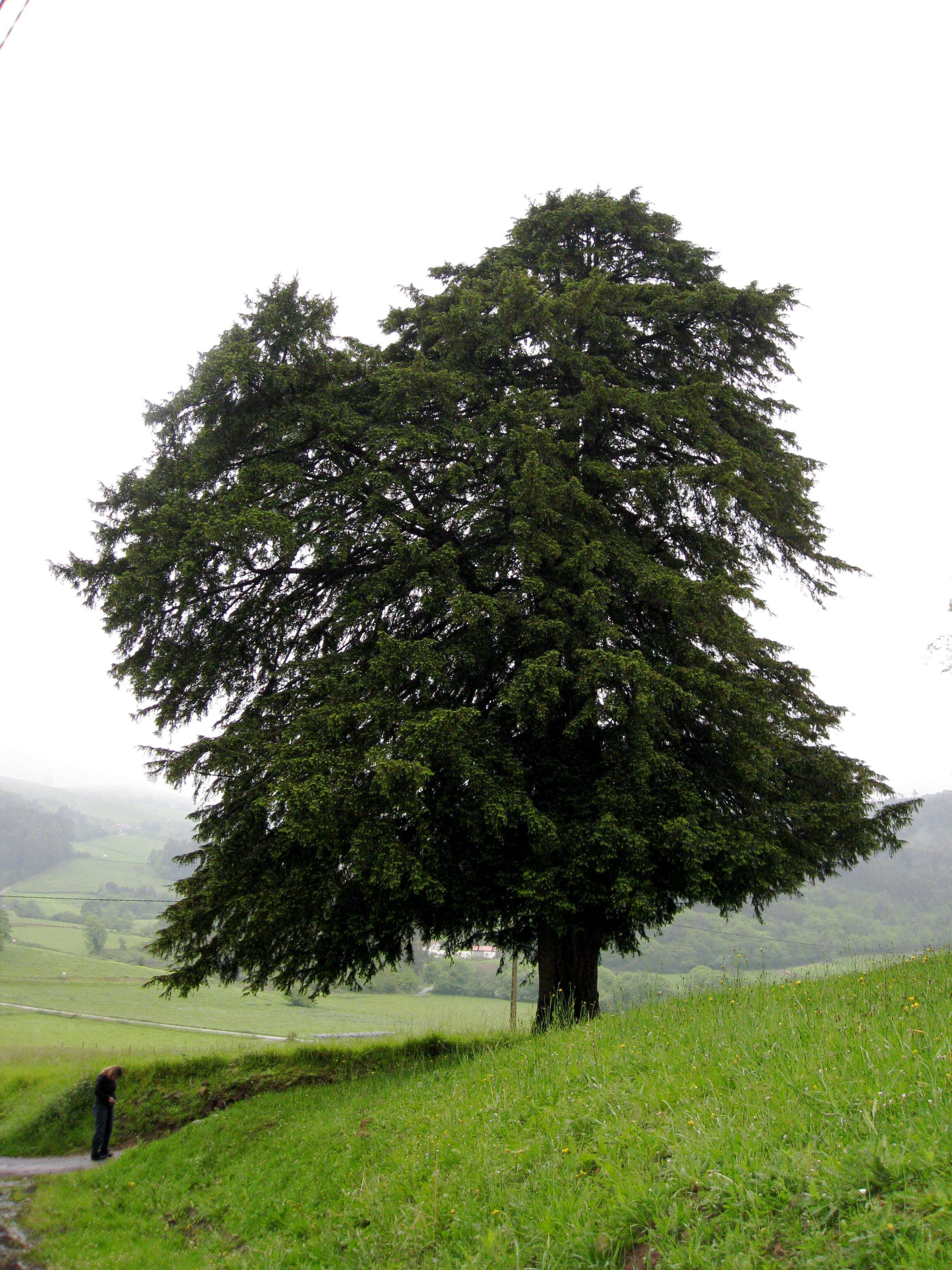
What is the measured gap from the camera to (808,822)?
8.97 meters

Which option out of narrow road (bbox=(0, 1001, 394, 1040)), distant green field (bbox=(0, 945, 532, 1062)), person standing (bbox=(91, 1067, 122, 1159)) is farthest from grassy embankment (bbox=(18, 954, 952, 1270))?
narrow road (bbox=(0, 1001, 394, 1040))

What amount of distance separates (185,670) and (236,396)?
169 inches

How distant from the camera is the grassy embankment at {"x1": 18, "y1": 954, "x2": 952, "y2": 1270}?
3.20 m

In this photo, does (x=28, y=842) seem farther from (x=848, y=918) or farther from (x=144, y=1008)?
(x=848, y=918)

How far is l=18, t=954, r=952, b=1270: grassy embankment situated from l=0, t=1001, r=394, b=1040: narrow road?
2734 centimetres

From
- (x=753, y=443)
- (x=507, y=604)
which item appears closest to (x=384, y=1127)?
(x=507, y=604)

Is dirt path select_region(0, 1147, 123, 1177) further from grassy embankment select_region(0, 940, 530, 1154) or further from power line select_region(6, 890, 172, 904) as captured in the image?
power line select_region(6, 890, 172, 904)

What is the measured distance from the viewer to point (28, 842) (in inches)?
5246

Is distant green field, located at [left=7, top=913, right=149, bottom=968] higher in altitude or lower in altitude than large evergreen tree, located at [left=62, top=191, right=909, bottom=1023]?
lower

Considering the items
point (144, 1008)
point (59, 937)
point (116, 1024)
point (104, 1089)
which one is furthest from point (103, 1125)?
point (59, 937)

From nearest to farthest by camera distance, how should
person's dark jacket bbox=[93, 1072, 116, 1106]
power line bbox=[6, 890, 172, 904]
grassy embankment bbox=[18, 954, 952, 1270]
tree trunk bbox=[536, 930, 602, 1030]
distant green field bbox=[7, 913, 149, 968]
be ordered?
grassy embankment bbox=[18, 954, 952, 1270], tree trunk bbox=[536, 930, 602, 1030], person's dark jacket bbox=[93, 1072, 116, 1106], power line bbox=[6, 890, 172, 904], distant green field bbox=[7, 913, 149, 968]

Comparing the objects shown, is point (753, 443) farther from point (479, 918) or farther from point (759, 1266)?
point (759, 1266)

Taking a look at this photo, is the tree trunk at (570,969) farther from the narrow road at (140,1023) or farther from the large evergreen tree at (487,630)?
the narrow road at (140,1023)

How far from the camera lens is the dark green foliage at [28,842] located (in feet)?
424
